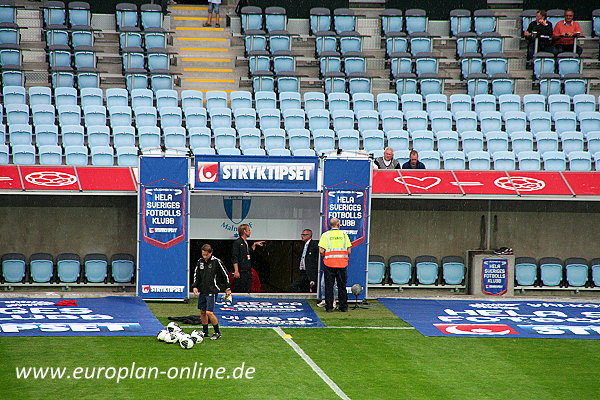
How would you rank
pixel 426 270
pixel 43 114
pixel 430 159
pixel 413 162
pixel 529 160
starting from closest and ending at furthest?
1. pixel 413 162
2. pixel 426 270
3. pixel 430 159
4. pixel 529 160
5. pixel 43 114

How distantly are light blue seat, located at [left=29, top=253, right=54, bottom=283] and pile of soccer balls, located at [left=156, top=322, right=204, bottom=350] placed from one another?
5.25 metres

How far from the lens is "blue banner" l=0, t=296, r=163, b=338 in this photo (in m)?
13.9

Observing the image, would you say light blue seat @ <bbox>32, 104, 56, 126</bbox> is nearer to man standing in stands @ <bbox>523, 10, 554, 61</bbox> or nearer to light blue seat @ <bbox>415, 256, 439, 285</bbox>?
light blue seat @ <bbox>415, 256, 439, 285</bbox>

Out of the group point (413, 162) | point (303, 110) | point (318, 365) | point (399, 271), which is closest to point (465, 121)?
point (303, 110)

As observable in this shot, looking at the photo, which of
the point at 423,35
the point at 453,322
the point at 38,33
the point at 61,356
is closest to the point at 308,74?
the point at 423,35

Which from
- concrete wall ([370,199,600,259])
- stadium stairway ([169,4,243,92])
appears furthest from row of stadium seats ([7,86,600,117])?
concrete wall ([370,199,600,259])

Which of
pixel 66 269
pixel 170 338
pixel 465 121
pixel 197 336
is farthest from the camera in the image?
pixel 465 121

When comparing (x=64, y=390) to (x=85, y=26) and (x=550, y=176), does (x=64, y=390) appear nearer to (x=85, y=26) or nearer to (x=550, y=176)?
(x=550, y=176)

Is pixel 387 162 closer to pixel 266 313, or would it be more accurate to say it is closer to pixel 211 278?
pixel 266 313

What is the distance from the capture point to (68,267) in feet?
58.4

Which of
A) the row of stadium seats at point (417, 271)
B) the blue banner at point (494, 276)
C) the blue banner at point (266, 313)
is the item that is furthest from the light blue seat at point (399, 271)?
the blue banner at point (266, 313)

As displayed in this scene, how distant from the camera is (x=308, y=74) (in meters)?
25.9

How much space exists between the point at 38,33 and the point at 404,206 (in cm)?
1307

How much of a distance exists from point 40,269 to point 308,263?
542cm
